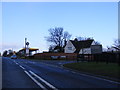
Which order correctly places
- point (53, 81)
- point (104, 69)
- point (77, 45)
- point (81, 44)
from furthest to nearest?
1. point (77, 45)
2. point (81, 44)
3. point (104, 69)
4. point (53, 81)

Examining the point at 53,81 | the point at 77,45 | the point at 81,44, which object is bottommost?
the point at 53,81

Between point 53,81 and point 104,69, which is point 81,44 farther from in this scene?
point 53,81

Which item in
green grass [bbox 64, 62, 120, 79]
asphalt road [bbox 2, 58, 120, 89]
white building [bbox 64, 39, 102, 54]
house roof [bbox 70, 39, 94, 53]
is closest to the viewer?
asphalt road [bbox 2, 58, 120, 89]

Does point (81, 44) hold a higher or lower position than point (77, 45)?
higher

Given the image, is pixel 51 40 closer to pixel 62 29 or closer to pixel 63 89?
pixel 62 29

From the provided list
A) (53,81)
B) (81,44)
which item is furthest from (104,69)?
(81,44)

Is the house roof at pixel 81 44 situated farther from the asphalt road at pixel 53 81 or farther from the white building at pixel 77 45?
the asphalt road at pixel 53 81

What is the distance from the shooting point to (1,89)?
9977 mm

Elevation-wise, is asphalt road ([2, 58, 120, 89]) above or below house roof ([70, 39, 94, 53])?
below

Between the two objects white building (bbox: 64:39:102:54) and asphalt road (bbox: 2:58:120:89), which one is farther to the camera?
white building (bbox: 64:39:102:54)

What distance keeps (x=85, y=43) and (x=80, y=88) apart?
73.9 metres

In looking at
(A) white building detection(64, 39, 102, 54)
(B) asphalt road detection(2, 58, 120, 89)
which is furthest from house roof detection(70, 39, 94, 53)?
(B) asphalt road detection(2, 58, 120, 89)

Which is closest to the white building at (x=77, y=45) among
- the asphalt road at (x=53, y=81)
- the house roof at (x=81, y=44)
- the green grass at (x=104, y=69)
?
the house roof at (x=81, y=44)

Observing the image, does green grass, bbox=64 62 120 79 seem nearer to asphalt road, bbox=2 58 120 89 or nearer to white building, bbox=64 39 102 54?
asphalt road, bbox=2 58 120 89
